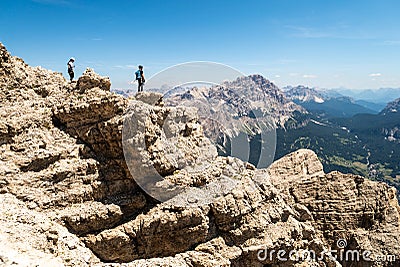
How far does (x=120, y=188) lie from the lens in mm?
22297

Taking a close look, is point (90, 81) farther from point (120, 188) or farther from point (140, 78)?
point (120, 188)

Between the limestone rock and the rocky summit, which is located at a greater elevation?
the limestone rock

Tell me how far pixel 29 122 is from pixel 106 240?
9715 millimetres

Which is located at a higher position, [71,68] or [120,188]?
[71,68]

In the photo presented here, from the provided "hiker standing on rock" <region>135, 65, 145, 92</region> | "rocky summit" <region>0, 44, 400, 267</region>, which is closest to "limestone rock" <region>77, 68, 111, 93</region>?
"rocky summit" <region>0, 44, 400, 267</region>

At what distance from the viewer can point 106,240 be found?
19.8 metres

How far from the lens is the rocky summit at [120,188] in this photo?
18094 mm

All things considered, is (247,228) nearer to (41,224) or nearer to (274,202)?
(274,202)

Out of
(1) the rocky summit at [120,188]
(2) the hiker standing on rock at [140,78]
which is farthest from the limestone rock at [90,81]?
(2) the hiker standing on rock at [140,78]

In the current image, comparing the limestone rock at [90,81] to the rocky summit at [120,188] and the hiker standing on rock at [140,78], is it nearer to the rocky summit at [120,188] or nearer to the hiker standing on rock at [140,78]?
the rocky summit at [120,188]

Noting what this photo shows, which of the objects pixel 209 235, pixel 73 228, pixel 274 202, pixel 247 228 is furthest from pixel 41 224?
pixel 274 202

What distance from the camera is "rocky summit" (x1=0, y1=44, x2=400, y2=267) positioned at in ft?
59.4

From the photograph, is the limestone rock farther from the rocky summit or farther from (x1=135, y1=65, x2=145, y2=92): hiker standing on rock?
(x1=135, y1=65, x2=145, y2=92): hiker standing on rock

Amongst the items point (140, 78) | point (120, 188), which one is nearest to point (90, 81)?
point (140, 78)
